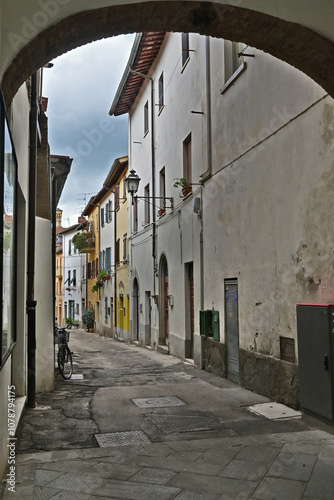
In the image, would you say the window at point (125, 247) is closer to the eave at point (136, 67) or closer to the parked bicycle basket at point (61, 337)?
the eave at point (136, 67)

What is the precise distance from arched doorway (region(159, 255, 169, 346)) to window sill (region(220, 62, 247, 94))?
6928 millimetres

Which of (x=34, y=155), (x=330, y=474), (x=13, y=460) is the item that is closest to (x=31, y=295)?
(x=34, y=155)

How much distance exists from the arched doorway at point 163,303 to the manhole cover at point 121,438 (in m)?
10.0

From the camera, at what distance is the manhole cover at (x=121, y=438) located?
511cm

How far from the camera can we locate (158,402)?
7.14 metres

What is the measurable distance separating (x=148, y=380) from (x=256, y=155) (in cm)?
454

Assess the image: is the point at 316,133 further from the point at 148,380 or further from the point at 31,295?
the point at 148,380

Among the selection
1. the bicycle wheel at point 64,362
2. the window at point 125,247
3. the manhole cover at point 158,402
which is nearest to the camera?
the manhole cover at point 158,402

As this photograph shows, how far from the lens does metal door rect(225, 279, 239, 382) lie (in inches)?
347

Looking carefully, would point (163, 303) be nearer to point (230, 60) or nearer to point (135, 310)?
point (135, 310)

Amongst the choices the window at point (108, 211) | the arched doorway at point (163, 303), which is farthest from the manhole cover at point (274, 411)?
the window at point (108, 211)

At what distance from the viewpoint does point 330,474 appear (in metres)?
4.13
